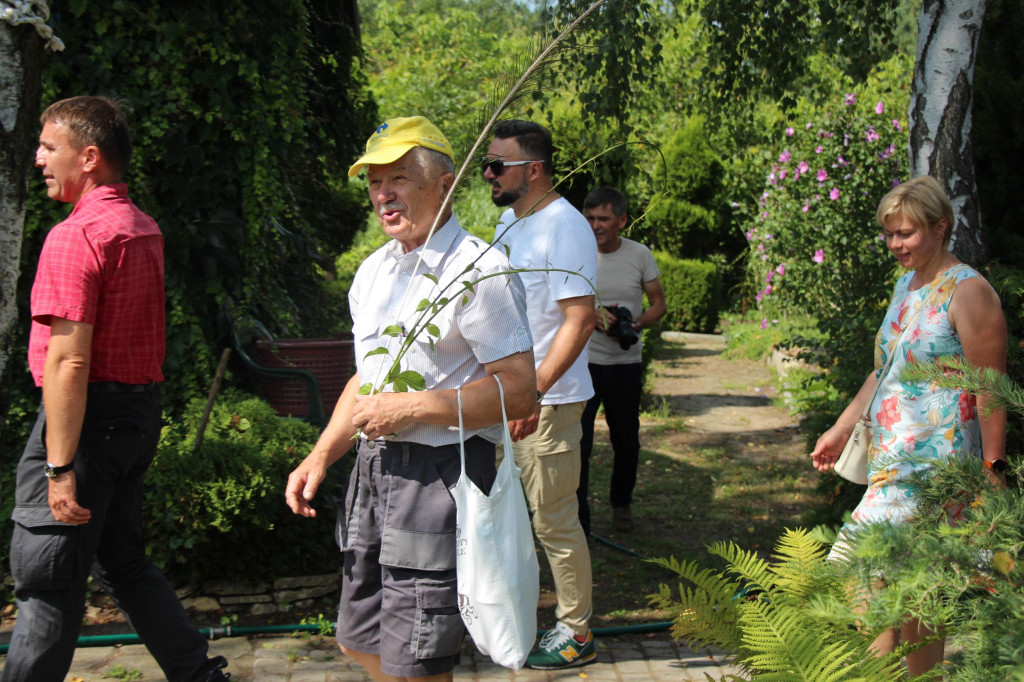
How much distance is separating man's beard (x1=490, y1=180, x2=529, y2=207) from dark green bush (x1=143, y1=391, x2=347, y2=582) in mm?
1548

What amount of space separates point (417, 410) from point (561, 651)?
1800 millimetres

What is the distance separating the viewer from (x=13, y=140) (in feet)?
9.81

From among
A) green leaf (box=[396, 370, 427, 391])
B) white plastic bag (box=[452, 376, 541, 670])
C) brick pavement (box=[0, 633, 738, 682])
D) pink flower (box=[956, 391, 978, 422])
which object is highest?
green leaf (box=[396, 370, 427, 391])

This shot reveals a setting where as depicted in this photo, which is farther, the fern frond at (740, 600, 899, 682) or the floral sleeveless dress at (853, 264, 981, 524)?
the floral sleeveless dress at (853, 264, 981, 524)

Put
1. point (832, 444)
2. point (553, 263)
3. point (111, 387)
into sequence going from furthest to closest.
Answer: point (553, 263) < point (832, 444) < point (111, 387)

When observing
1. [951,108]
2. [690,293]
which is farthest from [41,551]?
[690,293]

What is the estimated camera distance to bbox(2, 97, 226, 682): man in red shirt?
2.77 m

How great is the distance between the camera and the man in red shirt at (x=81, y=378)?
2.77 meters

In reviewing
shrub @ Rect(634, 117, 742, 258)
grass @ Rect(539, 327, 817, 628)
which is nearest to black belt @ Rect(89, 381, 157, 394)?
grass @ Rect(539, 327, 817, 628)

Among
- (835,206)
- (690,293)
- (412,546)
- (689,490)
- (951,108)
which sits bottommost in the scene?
(689,490)

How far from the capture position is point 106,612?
419cm

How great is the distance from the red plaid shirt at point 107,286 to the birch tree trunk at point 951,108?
3299 millimetres

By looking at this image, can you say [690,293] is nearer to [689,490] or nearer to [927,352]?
[689,490]

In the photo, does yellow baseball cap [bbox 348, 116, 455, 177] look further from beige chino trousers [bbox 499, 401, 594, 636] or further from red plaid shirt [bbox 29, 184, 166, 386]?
beige chino trousers [bbox 499, 401, 594, 636]
